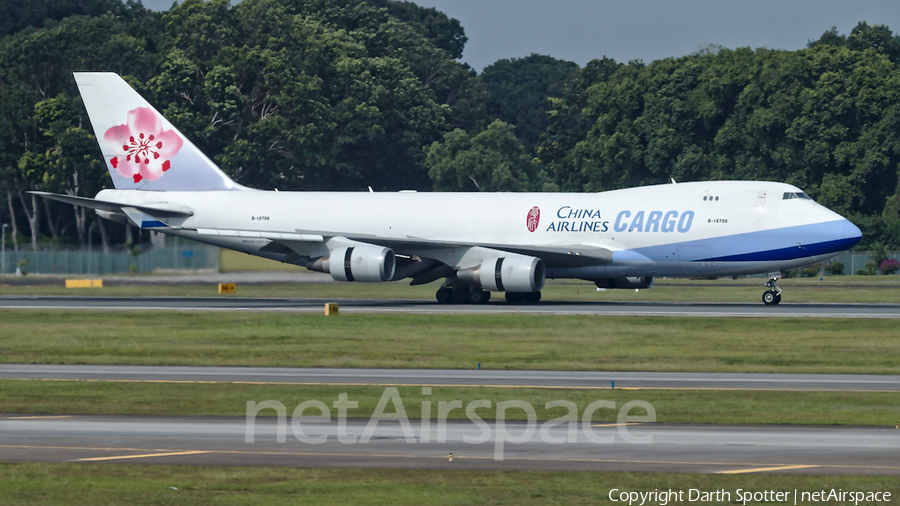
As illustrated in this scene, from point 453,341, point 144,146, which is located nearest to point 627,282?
point 453,341

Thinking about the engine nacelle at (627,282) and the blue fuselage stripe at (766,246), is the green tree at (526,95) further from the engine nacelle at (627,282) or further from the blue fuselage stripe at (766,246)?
the blue fuselage stripe at (766,246)

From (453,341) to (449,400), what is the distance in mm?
11361

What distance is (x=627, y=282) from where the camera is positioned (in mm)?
47094

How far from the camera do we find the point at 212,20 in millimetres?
103875

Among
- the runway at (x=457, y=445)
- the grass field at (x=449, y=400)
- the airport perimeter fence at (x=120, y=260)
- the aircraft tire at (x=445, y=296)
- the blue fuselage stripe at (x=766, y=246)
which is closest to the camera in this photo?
the runway at (x=457, y=445)

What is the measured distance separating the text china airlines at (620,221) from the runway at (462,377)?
19.6 metres

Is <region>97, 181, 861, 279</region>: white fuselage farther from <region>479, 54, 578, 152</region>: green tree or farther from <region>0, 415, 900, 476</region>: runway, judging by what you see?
<region>479, 54, 578, 152</region>: green tree

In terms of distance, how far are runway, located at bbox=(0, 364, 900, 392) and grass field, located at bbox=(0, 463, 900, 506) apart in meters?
8.74

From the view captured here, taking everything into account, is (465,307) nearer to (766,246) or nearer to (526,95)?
(766,246)

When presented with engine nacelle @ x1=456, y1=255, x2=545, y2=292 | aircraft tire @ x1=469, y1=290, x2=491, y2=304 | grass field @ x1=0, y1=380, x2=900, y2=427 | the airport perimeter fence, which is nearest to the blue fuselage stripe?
engine nacelle @ x1=456, y1=255, x2=545, y2=292

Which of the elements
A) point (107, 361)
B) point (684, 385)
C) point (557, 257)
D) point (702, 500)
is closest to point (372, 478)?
point (702, 500)

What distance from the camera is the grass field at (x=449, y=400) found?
1908cm

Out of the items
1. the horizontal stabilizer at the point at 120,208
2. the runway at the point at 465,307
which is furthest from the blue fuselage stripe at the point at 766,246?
the horizontal stabilizer at the point at 120,208

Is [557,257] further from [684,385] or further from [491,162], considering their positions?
[491,162]
